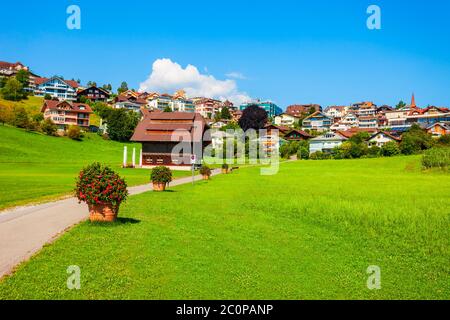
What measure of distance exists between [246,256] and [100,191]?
6081 millimetres

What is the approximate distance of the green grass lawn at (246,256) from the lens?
8.25 metres

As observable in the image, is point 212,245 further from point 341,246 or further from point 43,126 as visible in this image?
point 43,126

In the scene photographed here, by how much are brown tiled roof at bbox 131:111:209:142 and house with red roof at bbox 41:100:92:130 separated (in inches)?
2027

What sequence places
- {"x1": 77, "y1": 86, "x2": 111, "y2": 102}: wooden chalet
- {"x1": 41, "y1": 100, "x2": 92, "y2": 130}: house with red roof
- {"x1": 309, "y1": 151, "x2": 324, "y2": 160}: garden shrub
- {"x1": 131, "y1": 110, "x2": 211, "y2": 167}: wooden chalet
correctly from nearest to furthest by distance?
{"x1": 131, "y1": 110, "x2": 211, "y2": 167}: wooden chalet
{"x1": 309, "y1": 151, "x2": 324, "y2": 160}: garden shrub
{"x1": 41, "y1": 100, "x2": 92, "y2": 130}: house with red roof
{"x1": 77, "y1": 86, "x2": 111, "y2": 102}: wooden chalet

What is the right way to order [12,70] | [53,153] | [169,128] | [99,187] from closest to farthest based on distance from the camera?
[99,187] → [169,128] → [53,153] → [12,70]

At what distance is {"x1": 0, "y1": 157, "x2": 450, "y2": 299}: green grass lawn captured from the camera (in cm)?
825

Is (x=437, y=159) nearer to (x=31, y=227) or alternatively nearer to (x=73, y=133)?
(x=31, y=227)

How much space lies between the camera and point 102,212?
570 inches

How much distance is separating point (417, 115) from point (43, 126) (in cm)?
12493

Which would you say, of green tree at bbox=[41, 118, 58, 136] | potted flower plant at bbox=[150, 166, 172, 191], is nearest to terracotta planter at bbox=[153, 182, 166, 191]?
potted flower plant at bbox=[150, 166, 172, 191]

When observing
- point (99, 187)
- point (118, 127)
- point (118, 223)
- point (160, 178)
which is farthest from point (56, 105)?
point (99, 187)

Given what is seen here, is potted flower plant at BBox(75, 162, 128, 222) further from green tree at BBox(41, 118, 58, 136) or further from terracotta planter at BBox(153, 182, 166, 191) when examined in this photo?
green tree at BBox(41, 118, 58, 136)

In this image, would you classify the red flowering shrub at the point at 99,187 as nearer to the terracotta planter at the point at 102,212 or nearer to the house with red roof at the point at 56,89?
the terracotta planter at the point at 102,212

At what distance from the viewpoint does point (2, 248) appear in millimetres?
11031
